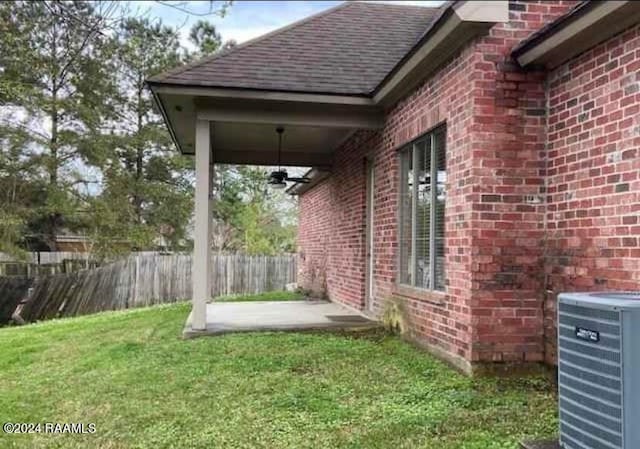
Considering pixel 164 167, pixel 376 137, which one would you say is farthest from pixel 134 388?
pixel 164 167

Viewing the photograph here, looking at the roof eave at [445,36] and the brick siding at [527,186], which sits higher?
the roof eave at [445,36]

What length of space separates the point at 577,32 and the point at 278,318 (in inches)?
241

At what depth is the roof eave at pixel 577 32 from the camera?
404 cm

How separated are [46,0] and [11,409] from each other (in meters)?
3.25

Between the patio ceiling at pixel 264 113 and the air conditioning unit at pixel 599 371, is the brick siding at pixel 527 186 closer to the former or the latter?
the air conditioning unit at pixel 599 371

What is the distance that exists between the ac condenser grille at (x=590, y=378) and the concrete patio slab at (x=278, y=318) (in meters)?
4.98

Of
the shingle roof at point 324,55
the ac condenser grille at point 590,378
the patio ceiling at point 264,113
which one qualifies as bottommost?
the ac condenser grille at point 590,378

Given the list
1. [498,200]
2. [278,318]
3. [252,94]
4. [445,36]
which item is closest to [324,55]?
[252,94]

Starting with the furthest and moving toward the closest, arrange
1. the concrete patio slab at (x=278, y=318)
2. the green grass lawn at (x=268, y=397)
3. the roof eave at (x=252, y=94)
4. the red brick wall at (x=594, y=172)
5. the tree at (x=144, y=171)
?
the tree at (x=144, y=171), the concrete patio slab at (x=278, y=318), the roof eave at (x=252, y=94), the red brick wall at (x=594, y=172), the green grass lawn at (x=268, y=397)

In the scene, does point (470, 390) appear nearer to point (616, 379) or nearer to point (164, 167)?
point (616, 379)

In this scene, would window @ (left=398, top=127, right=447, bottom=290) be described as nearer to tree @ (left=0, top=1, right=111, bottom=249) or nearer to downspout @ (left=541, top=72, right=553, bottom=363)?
downspout @ (left=541, top=72, right=553, bottom=363)

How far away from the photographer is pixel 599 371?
2.64 meters

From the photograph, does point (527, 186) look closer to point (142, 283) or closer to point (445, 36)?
point (445, 36)

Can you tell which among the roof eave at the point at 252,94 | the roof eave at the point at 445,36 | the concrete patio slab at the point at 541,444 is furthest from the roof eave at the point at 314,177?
the concrete patio slab at the point at 541,444
